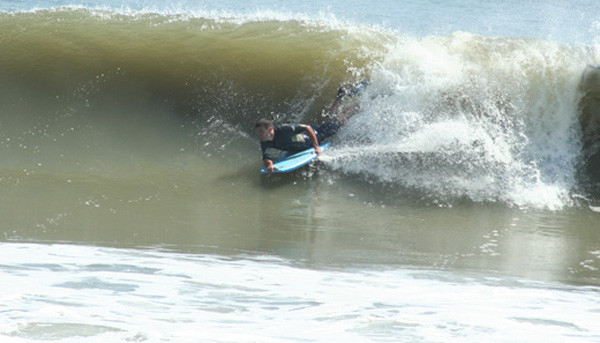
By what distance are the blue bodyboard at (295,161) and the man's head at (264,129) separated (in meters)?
0.40

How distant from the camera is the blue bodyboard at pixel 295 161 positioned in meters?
8.97

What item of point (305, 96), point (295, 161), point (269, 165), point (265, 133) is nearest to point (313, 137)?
point (295, 161)

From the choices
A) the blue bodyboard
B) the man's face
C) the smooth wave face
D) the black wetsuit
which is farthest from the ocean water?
the man's face

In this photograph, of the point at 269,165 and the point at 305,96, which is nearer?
the point at 269,165

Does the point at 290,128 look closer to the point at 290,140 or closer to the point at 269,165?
the point at 290,140

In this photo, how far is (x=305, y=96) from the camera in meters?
11.0

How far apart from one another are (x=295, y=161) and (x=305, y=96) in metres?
2.13

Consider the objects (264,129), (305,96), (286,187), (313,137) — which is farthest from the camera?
(305,96)

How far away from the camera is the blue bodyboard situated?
29.4ft

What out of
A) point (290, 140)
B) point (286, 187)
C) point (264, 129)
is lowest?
point (286, 187)

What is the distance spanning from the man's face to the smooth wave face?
2.38ft

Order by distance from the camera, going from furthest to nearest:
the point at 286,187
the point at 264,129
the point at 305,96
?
1. the point at 305,96
2. the point at 264,129
3. the point at 286,187

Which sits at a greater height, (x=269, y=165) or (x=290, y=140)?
(x=290, y=140)

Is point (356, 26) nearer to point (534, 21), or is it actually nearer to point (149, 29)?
point (149, 29)
